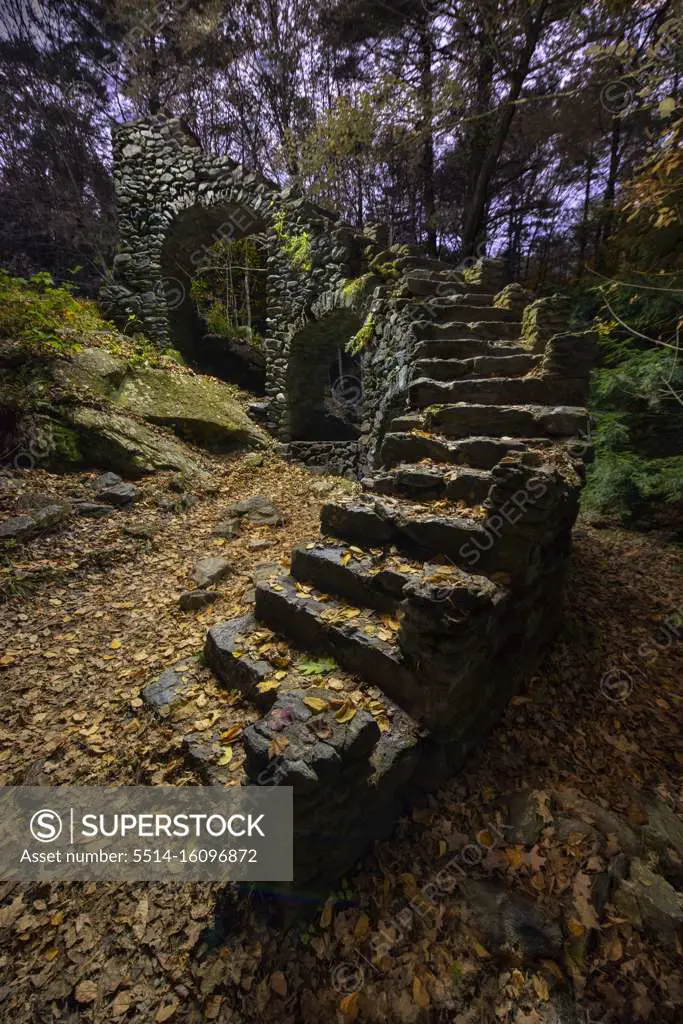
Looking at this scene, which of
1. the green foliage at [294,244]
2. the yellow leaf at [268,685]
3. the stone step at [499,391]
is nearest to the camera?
the yellow leaf at [268,685]

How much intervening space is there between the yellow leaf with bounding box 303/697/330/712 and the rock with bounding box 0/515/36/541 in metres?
4.21

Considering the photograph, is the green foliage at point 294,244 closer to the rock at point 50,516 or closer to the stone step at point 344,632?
the rock at point 50,516

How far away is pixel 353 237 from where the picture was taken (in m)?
8.16

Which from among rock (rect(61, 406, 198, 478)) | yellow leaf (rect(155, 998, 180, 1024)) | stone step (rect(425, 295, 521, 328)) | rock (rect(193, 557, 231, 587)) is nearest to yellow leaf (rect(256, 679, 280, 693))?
yellow leaf (rect(155, 998, 180, 1024))

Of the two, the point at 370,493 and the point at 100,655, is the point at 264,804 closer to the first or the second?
the point at 100,655

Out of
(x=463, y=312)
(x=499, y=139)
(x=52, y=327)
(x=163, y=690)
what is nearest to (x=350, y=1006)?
(x=163, y=690)

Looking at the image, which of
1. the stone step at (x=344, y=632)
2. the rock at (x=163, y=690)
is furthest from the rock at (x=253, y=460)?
the rock at (x=163, y=690)

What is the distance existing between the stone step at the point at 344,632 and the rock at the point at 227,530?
2280mm

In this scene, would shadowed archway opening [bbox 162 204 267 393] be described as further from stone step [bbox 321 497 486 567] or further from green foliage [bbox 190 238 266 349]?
stone step [bbox 321 497 486 567]

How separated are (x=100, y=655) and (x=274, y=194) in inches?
403

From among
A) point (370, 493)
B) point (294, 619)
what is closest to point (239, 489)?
point (370, 493)

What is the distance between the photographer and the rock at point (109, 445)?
6.30 m

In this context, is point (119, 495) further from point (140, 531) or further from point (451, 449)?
point (451, 449)

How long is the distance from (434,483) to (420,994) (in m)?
3.32
